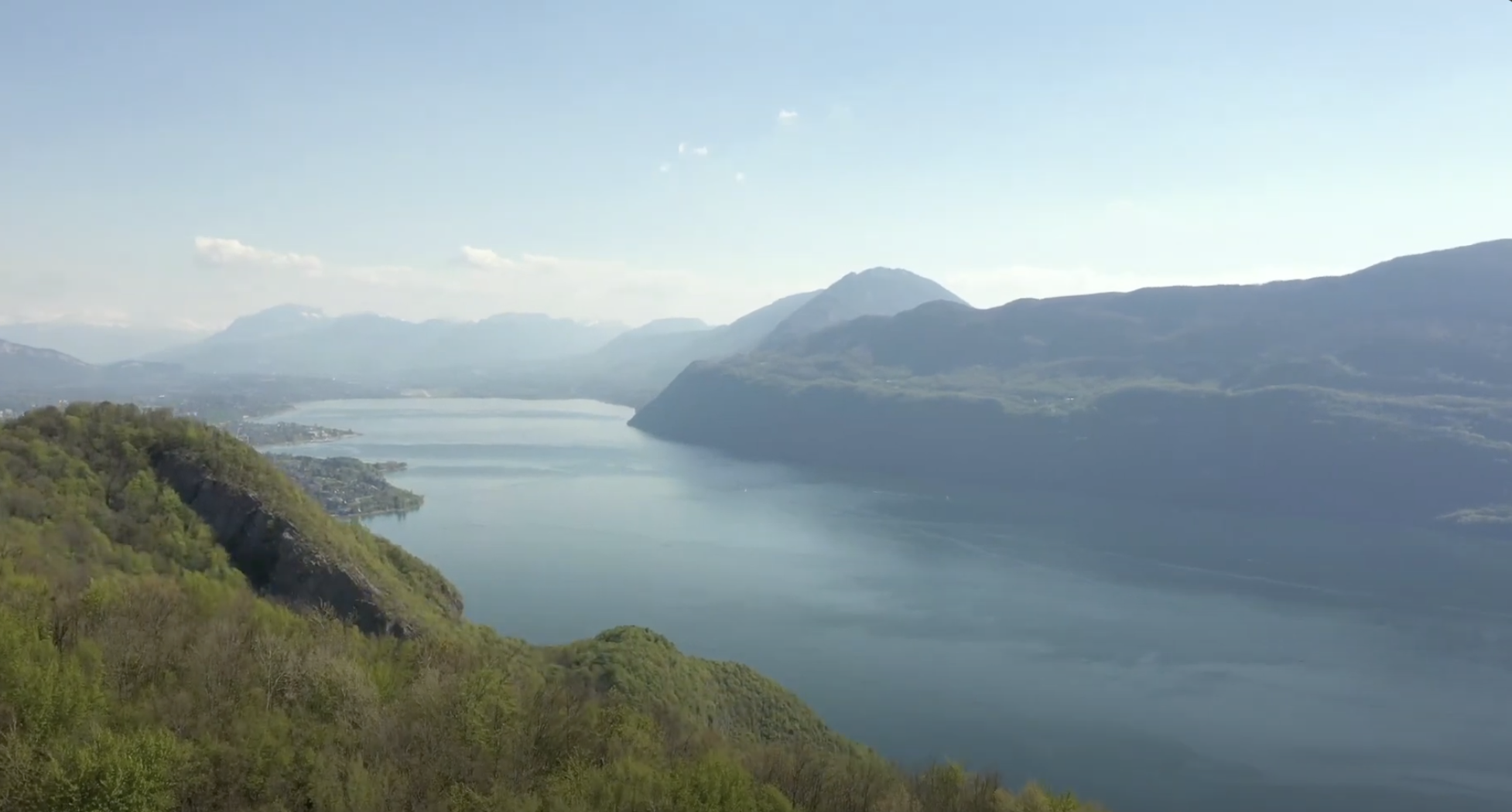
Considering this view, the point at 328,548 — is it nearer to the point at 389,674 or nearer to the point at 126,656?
the point at 389,674

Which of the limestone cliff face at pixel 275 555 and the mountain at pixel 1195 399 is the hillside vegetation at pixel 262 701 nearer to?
the limestone cliff face at pixel 275 555

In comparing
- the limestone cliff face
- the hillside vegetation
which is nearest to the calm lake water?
the hillside vegetation

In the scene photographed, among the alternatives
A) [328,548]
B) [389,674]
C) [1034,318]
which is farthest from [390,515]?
[1034,318]

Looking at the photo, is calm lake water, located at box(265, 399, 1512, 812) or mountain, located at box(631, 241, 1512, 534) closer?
calm lake water, located at box(265, 399, 1512, 812)

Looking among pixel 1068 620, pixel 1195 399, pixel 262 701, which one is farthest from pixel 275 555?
pixel 1195 399

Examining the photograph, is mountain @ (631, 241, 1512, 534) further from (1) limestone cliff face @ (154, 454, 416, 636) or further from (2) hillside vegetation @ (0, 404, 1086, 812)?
(1) limestone cliff face @ (154, 454, 416, 636)

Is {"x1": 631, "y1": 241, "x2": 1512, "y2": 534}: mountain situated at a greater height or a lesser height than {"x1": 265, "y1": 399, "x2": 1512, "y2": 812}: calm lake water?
greater

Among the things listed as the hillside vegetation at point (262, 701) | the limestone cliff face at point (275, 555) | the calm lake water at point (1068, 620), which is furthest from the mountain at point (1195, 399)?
the limestone cliff face at point (275, 555)
